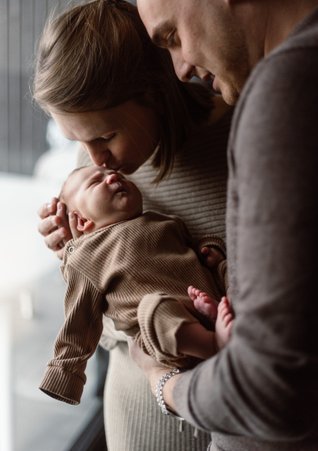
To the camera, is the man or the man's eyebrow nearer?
the man

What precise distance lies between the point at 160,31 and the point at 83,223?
1.48ft

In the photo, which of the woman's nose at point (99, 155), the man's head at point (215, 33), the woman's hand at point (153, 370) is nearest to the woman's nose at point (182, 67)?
the man's head at point (215, 33)

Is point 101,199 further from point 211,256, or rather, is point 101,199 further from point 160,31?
point 160,31

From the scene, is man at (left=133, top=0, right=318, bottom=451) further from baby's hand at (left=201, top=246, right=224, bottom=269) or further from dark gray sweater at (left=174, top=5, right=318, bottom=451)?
baby's hand at (left=201, top=246, right=224, bottom=269)

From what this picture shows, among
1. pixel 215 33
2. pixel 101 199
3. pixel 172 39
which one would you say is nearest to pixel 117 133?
pixel 101 199

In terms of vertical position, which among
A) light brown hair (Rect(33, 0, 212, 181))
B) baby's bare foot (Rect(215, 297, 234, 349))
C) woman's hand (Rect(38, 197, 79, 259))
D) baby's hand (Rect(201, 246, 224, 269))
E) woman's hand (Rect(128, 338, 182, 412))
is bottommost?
woman's hand (Rect(128, 338, 182, 412))

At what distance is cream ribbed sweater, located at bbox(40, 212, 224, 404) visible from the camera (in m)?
1.09

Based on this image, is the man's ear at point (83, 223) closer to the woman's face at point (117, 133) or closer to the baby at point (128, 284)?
the baby at point (128, 284)

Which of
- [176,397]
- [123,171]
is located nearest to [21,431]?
[123,171]

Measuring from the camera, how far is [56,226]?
133 cm

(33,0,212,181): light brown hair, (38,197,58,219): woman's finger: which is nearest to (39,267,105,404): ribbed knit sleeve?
(38,197,58,219): woman's finger

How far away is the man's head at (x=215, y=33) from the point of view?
0.87 meters

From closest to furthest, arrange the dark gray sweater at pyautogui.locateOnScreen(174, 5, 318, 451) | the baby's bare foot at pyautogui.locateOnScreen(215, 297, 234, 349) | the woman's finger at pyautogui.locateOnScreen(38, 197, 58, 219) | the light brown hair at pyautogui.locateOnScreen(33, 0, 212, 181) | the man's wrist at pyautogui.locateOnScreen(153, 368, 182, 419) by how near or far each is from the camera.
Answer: the dark gray sweater at pyautogui.locateOnScreen(174, 5, 318, 451) < the baby's bare foot at pyautogui.locateOnScreen(215, 297, 234, 349) < the man's wrist at pyautogui.locateOnScreen(153, 368, 182, 419) < the light brown hair at pyautogui.locateOnScreen(33, 0, 212, 181) < the woman's finger at pyautogui.locateOnScreen(38, 197, 58, 219)

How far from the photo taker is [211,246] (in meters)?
1.28
